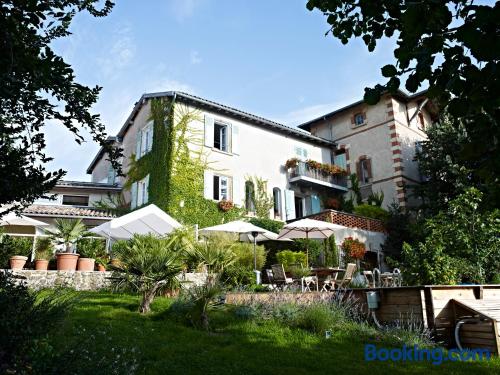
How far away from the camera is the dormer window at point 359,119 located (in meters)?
24.6

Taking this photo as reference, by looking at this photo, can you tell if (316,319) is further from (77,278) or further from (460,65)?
(77,278)

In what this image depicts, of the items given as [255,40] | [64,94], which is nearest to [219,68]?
[255,40]

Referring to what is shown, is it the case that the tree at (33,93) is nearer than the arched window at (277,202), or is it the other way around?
the tree at (33,93)

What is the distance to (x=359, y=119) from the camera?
24.9 m

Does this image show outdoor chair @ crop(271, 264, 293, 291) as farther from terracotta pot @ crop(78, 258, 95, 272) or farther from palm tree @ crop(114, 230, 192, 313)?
terracotta pot @ crop(78, 258, 95, 272)

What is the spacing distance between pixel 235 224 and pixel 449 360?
9607 millimetres

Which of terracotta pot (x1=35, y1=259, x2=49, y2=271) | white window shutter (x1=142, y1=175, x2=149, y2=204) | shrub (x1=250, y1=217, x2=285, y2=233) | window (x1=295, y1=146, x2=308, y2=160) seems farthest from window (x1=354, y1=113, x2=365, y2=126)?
terracotta pot (x1=35, y1=259, x2=49, y2=271)

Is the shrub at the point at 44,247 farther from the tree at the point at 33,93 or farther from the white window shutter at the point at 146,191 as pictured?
the tree at the point at 33,93

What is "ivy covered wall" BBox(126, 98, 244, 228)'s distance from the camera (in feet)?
60.3

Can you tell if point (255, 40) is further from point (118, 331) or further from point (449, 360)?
point (449, 360)

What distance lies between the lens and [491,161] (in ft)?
9.96

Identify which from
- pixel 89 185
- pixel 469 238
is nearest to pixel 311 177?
pixel 469 238

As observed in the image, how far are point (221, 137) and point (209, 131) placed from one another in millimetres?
1088

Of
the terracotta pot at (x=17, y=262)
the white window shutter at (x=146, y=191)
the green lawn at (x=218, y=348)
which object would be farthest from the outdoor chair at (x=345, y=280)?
the white window shutter at (x=146, y=191)
